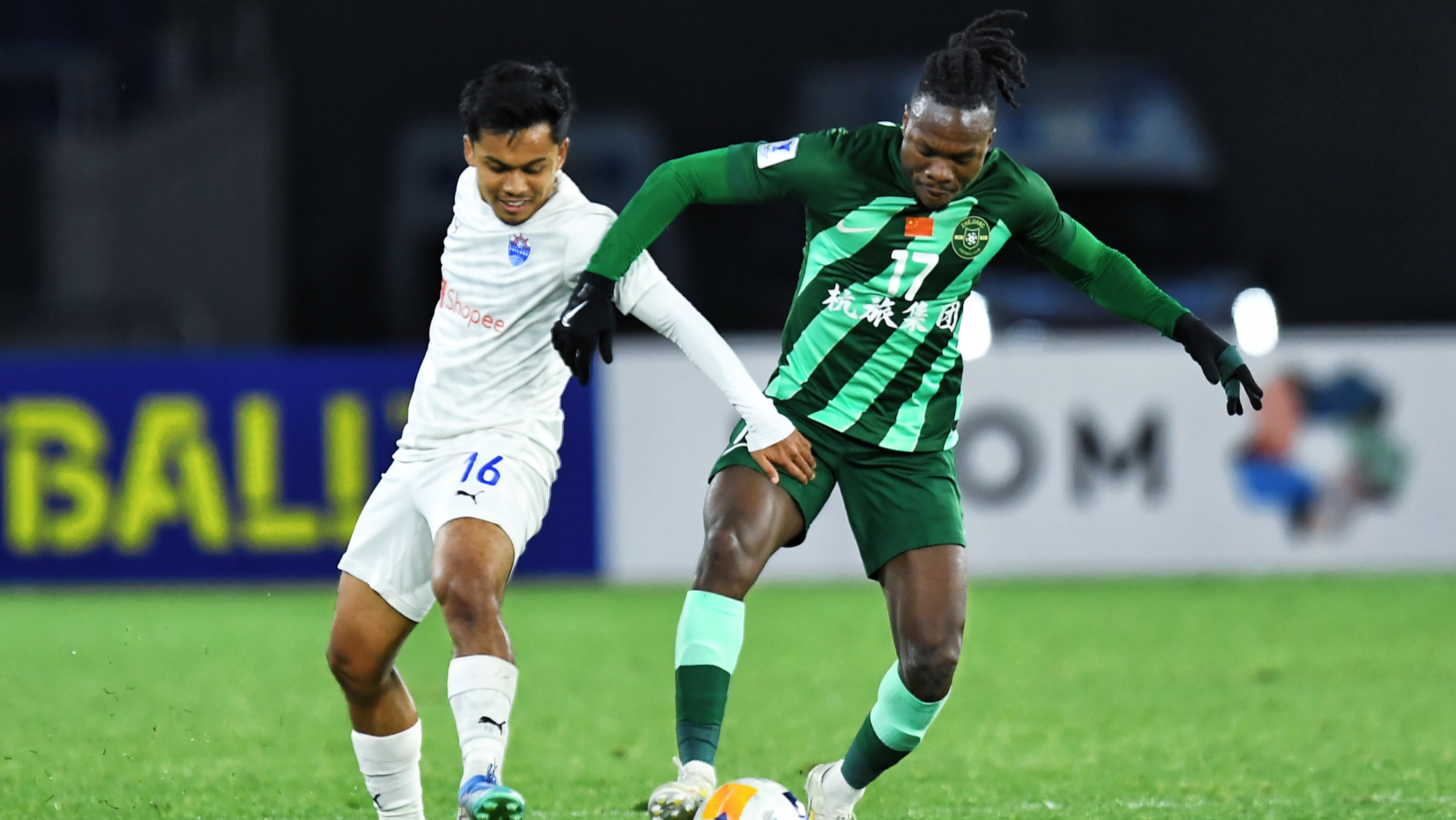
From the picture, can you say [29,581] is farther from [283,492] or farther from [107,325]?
[107,325]

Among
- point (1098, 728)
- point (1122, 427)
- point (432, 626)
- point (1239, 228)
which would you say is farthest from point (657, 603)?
point (1239, 228)

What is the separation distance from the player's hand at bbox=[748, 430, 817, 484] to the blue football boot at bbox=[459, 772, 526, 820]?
1042 millimetres

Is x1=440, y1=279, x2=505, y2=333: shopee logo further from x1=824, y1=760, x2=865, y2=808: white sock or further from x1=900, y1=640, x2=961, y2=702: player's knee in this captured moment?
x1=824, y1=760, x2=865, y2=808: white sock

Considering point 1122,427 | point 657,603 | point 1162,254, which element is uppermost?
point 1162,254

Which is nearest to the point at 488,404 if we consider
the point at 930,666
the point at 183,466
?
the point at 930,666

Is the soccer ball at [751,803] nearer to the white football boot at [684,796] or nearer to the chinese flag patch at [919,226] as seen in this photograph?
the white football boot at [684,796]

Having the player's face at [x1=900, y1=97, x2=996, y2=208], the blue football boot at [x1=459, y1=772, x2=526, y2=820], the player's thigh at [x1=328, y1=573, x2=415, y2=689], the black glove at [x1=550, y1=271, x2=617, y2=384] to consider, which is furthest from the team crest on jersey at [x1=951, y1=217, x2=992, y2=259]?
the blue football boot at [x1=459, y1=772, x2=526, y2=820]

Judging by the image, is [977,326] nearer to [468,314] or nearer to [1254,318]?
[1254,318]

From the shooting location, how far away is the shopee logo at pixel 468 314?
4.19 metres

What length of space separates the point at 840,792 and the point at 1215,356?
55.9 inches

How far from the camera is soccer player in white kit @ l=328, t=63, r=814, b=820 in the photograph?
159 inches

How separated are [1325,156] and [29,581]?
1004 cm

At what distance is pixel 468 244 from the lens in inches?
167

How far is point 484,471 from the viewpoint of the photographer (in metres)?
4.08
